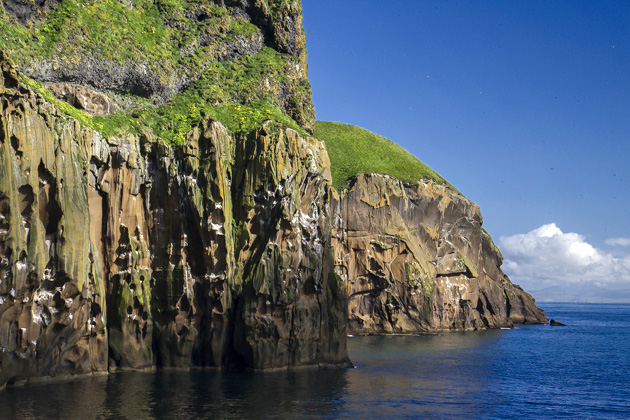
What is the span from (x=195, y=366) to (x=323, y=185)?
19125 millimetres

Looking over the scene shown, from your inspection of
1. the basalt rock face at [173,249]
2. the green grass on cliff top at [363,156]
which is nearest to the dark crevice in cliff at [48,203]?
the basalt rock face at [173,249]

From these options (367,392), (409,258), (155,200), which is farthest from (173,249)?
(409,258)

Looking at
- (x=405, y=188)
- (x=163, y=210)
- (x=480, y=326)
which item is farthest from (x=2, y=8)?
(x=480, y=326)

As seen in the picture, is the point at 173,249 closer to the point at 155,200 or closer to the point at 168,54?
the point at 155,200

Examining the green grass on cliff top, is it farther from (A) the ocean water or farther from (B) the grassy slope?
(A) the ocean water

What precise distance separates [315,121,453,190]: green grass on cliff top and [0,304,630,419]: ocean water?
42809 millimetres

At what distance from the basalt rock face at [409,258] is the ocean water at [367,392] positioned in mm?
29268

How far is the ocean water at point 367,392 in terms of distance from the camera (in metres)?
→ 37.2

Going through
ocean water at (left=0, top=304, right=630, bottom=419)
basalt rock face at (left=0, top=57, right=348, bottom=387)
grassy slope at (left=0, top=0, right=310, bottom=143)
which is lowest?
ocean water at (left=0, top=304, right=630, bottom=419)

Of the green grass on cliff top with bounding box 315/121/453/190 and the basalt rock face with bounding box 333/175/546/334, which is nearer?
the basalt rock face with bounding box 333/175/546/334

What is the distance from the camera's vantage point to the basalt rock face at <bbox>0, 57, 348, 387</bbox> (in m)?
43.4

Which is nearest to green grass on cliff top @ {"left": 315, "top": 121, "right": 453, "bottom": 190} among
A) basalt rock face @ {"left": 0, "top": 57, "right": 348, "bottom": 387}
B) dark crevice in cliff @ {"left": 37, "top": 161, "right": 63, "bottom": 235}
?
basalt rock face @ {"left": 0, "top": 57, "right": 348, "bottom": 387}

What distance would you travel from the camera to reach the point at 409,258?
102 m

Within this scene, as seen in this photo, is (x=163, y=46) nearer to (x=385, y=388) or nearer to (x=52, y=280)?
(x=52, y=280)
